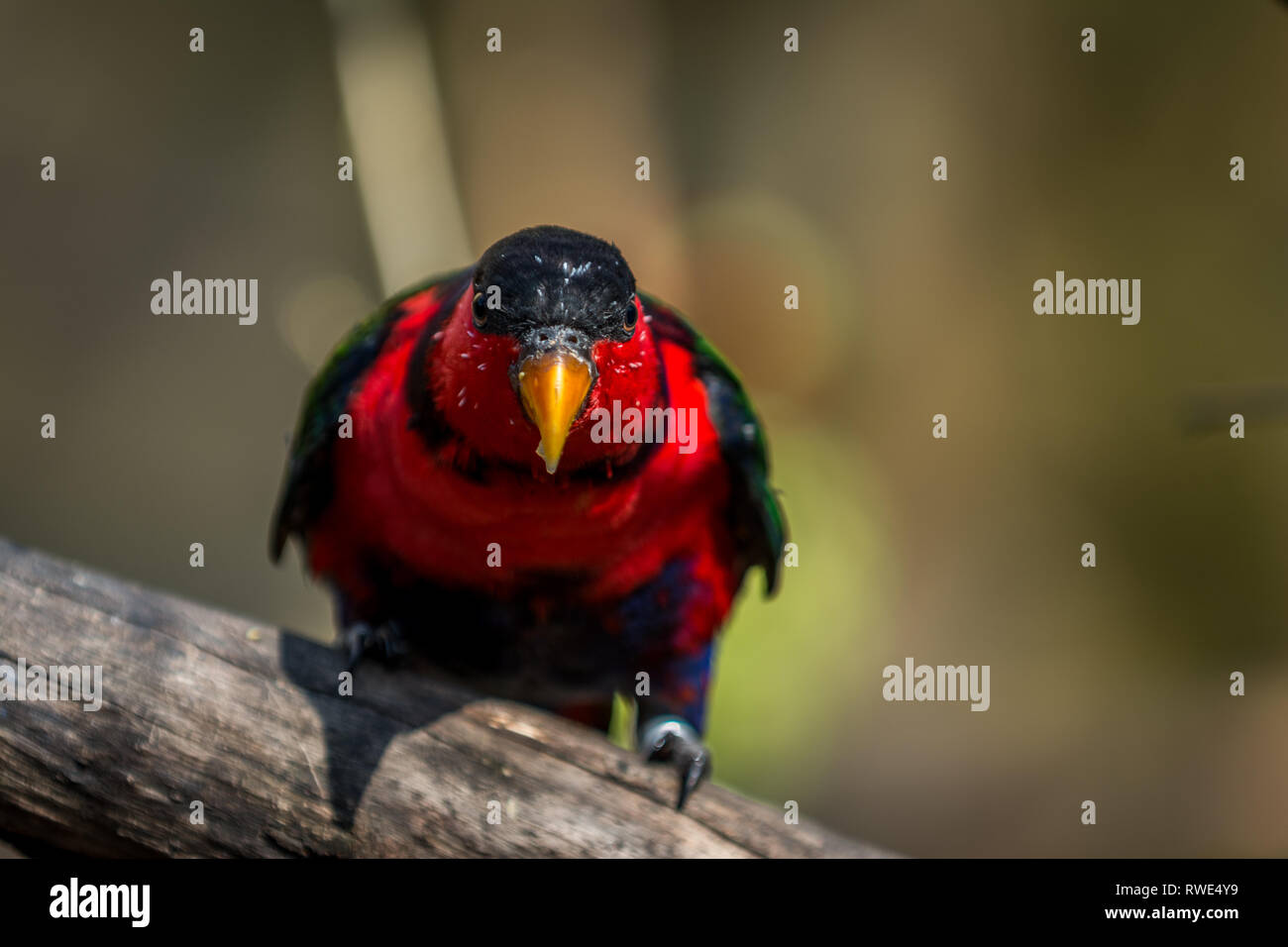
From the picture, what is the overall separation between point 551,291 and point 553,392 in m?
0.31

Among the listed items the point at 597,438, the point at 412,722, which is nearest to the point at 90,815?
the point at 412,722

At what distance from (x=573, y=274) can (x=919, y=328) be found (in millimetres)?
5500

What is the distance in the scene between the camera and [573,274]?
275 centimetres

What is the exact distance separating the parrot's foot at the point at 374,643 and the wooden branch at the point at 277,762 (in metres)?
0.13

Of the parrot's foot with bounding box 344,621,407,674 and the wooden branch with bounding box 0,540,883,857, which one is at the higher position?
the parrot's foot with bounding box 344,621,407,674

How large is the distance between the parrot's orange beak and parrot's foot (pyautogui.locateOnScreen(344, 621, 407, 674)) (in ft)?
3.97

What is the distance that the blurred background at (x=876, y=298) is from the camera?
7.14 metres

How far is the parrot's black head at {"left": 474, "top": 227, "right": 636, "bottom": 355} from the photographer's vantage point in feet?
8.92

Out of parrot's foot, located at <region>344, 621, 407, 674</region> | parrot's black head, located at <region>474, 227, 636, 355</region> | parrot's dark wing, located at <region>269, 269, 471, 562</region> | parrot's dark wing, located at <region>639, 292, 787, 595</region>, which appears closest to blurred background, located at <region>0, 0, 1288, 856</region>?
parrot's dark wing, located at <region>639, 292, 787, 595</region>

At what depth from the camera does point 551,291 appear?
8.96 ft
